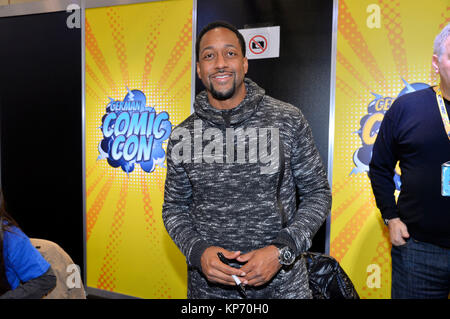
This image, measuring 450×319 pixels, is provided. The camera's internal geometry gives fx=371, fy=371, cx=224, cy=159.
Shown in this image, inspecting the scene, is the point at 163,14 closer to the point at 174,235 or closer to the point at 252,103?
the point at 252,103

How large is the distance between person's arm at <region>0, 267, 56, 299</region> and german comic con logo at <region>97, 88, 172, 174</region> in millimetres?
1685

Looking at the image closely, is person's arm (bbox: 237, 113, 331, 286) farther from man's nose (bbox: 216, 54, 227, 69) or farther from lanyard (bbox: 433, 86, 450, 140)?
lanyard (bbox: 433, 86, 450, 140)

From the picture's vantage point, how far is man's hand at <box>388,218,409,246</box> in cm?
174

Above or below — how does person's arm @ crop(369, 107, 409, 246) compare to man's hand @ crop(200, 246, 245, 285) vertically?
above

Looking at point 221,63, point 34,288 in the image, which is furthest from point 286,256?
point 34,288

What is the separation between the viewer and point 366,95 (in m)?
2.56

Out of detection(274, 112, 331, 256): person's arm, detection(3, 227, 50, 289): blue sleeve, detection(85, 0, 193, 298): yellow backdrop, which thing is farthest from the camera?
detection(85, 0, 193, 298): yellow backdrop

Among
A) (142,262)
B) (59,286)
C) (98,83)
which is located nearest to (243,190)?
(59,286)

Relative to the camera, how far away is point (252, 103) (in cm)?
142

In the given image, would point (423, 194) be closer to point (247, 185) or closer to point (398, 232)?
point (398, 232)

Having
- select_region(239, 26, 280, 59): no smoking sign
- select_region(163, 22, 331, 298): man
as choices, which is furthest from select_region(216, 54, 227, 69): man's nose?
select_region(239, 26, 280, 59): no smoking sign

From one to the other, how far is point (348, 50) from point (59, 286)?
7.56ft

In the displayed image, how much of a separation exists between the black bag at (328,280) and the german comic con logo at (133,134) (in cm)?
174

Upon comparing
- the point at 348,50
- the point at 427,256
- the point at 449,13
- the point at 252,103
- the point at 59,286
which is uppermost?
the point at 449,13
